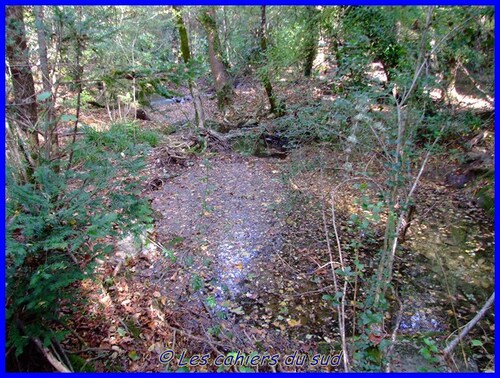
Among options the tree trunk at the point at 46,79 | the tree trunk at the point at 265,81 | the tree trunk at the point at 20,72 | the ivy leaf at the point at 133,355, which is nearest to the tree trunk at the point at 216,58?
the tree trunk at the point at 265,81

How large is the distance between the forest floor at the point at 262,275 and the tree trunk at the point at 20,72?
1.06 metres

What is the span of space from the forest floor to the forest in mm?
19

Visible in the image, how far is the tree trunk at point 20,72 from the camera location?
2432mm

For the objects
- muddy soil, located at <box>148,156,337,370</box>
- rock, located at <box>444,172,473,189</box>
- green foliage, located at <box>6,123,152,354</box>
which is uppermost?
green foliage, located at <box>6,123,152,354</box>

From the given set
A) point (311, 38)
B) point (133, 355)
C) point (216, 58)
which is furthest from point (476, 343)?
point (216, 58)

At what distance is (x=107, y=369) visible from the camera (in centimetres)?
234

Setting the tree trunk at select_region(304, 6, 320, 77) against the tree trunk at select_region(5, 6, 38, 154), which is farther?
the tree trunk at select_region(304, 6, 320, 77)

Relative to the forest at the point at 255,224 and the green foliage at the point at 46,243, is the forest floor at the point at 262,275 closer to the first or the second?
the forest at the point at 255,224

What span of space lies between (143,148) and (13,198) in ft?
3.28

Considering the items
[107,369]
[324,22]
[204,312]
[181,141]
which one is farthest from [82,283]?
[324,22]

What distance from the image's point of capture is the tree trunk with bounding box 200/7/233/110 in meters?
8.33

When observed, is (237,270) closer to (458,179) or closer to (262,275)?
(262,275)

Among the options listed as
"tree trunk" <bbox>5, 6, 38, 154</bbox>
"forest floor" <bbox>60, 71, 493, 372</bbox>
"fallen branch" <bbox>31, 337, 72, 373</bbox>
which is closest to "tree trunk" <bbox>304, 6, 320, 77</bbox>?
"forest floor" <bbox>60, 71, 493, 372</bbox>

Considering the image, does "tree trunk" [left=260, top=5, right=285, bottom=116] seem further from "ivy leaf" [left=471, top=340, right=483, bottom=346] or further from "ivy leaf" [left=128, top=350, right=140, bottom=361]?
"ivy leaf" [left=128, top=350, right=140, bottom=361]
